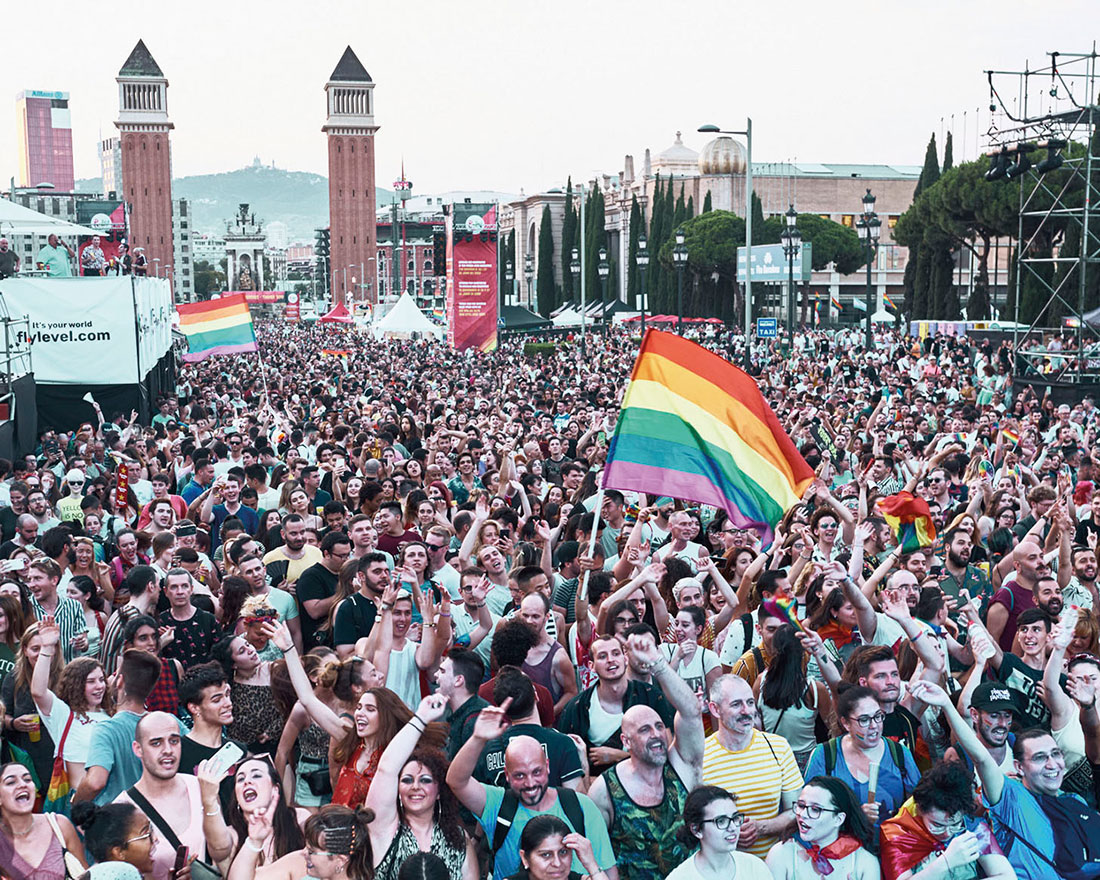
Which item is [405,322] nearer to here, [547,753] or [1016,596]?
[1016,596]

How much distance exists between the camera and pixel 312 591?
7.94 metres

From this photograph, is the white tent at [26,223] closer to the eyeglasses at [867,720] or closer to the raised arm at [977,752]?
the eyeglasses at [867,720]

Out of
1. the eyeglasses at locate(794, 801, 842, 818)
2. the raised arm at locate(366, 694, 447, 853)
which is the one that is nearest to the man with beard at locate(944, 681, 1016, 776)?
the eyeglasses at locate(794, 801, 842, 818)

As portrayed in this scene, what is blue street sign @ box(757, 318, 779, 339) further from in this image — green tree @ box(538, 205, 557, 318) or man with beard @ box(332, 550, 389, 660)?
green tree @ box(538, 205, 557, 318)

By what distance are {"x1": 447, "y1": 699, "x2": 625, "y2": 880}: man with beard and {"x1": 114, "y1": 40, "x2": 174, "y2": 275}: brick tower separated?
14540 cm

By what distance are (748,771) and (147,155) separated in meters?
157

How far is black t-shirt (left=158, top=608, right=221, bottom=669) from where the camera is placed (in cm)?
708

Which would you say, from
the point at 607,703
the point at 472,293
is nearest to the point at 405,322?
the point at 472,293

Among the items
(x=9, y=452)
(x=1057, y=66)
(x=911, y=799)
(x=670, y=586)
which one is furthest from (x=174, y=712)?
(x=1057, y=66)

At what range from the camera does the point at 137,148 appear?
150750 mm

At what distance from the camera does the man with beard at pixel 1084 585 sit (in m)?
8.15

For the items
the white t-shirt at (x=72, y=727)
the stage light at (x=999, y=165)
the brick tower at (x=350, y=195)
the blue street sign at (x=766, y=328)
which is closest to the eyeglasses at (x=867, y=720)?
the white t-shirt at (x=72, y=727)

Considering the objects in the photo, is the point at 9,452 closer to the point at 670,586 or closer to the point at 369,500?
the point at 369,500

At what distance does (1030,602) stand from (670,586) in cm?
207
